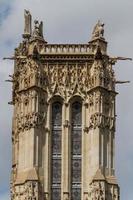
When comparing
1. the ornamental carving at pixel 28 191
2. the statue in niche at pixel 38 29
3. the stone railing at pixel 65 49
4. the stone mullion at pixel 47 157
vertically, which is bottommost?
the ornamental carving at pixel 28 191

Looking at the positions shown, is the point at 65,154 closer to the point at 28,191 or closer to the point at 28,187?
the point at 28,187

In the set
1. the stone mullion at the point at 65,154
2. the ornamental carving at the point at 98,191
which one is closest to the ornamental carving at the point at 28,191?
the stone mullion at the point at 65,154

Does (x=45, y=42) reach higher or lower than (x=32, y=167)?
higher

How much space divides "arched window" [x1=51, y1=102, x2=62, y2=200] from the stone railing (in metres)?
2.98

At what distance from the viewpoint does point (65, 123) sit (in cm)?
7462

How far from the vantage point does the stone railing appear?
249ft

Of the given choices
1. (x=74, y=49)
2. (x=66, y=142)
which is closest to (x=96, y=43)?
(x=74, y=49)

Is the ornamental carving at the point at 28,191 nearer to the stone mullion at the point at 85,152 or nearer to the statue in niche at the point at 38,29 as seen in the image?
the stone mullion at the point at 85,152

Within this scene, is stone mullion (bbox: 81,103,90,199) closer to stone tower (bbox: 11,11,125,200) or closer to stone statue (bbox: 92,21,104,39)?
stone tower (bbox: 11,11,125,200)

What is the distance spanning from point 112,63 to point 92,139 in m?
4.99

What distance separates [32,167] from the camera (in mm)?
73062

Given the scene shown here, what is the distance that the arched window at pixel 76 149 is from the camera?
7362 centimetres

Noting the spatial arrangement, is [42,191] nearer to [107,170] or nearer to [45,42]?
[107,170]

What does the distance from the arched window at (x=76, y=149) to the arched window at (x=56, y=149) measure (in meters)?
0.72
